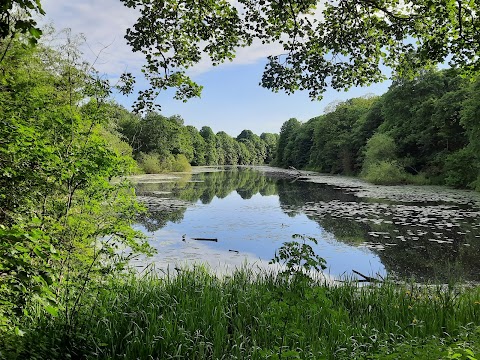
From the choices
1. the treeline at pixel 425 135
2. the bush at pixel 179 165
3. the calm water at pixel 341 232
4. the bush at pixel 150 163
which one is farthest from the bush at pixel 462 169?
the bush at pixel 179 165

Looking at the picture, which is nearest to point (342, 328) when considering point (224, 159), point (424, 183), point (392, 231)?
point (392, 231)

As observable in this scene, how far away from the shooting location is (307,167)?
66875mm

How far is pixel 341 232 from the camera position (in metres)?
12.4

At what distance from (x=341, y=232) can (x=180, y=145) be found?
53323mm

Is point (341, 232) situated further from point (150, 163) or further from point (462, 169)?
point (150, 163)

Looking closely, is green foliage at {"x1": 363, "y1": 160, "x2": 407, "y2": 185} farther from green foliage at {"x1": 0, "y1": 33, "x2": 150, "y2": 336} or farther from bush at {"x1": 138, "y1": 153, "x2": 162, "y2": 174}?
bush at {"x1": 138, "y1": 153, "x2": 162, "y2": 174}

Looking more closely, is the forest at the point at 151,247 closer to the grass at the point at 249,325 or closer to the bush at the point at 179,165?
the grass at the point at 249,325

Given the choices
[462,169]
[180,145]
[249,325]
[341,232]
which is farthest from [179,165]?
[249,325]

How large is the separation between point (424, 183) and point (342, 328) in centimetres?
2998

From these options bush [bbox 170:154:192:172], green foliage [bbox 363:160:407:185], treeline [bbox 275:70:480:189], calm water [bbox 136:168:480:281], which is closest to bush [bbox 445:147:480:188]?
treeline [bbox 275:70:480:189]

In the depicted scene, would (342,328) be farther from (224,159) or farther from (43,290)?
(224,159)

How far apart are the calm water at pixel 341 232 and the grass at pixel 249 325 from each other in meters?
1.99

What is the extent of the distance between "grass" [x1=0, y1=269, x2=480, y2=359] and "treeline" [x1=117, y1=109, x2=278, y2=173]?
2.05 meters

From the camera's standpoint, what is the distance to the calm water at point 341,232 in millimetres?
8898
